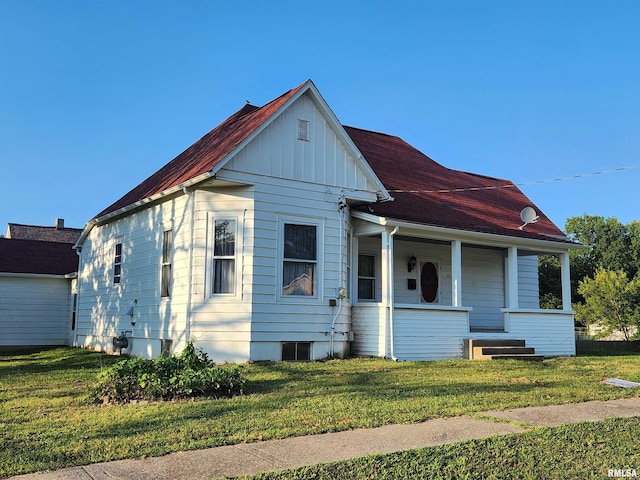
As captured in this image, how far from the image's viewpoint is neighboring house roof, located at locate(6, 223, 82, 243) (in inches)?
1227

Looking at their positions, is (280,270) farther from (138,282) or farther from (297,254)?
(138,282)

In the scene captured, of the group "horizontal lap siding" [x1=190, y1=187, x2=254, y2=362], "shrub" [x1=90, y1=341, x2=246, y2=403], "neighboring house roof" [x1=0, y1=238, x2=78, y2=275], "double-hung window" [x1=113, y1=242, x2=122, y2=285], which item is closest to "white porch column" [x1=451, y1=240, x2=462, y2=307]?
"horizontal lap siding" [x1=190, y1=187, x2=254, y2=362]

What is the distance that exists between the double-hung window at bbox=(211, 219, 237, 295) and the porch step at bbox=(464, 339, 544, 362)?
5836mm

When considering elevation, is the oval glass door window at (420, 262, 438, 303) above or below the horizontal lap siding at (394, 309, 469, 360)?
above

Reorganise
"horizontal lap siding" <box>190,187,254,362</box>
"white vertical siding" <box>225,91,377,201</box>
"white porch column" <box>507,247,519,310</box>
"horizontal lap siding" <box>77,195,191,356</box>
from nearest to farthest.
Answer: "horizontal lap siding" <box>190,187,254,362</box>, "white vertical siding" <box>225,91,377,201</box>, "horizontal lap siding" <box>77,195,191,356</box>, "white porch column" <box>507,247,519,310</box>

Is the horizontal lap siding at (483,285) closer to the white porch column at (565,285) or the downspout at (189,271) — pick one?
the white porch column at (565,285)

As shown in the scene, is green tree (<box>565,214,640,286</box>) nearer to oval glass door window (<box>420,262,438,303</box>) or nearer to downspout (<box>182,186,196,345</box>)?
oval glass door window (<box>420,262,438,303</box>)

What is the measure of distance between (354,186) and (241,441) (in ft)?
28.5

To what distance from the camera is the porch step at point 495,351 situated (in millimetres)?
13984

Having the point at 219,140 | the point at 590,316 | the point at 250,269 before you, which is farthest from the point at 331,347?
the point at 590,316

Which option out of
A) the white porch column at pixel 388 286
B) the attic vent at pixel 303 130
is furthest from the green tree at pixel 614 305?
the attic vent at pixel 303 130

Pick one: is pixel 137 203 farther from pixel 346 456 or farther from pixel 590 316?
pixel 590 316

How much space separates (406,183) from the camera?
666 inches

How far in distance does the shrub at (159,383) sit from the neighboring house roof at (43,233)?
24.4m
